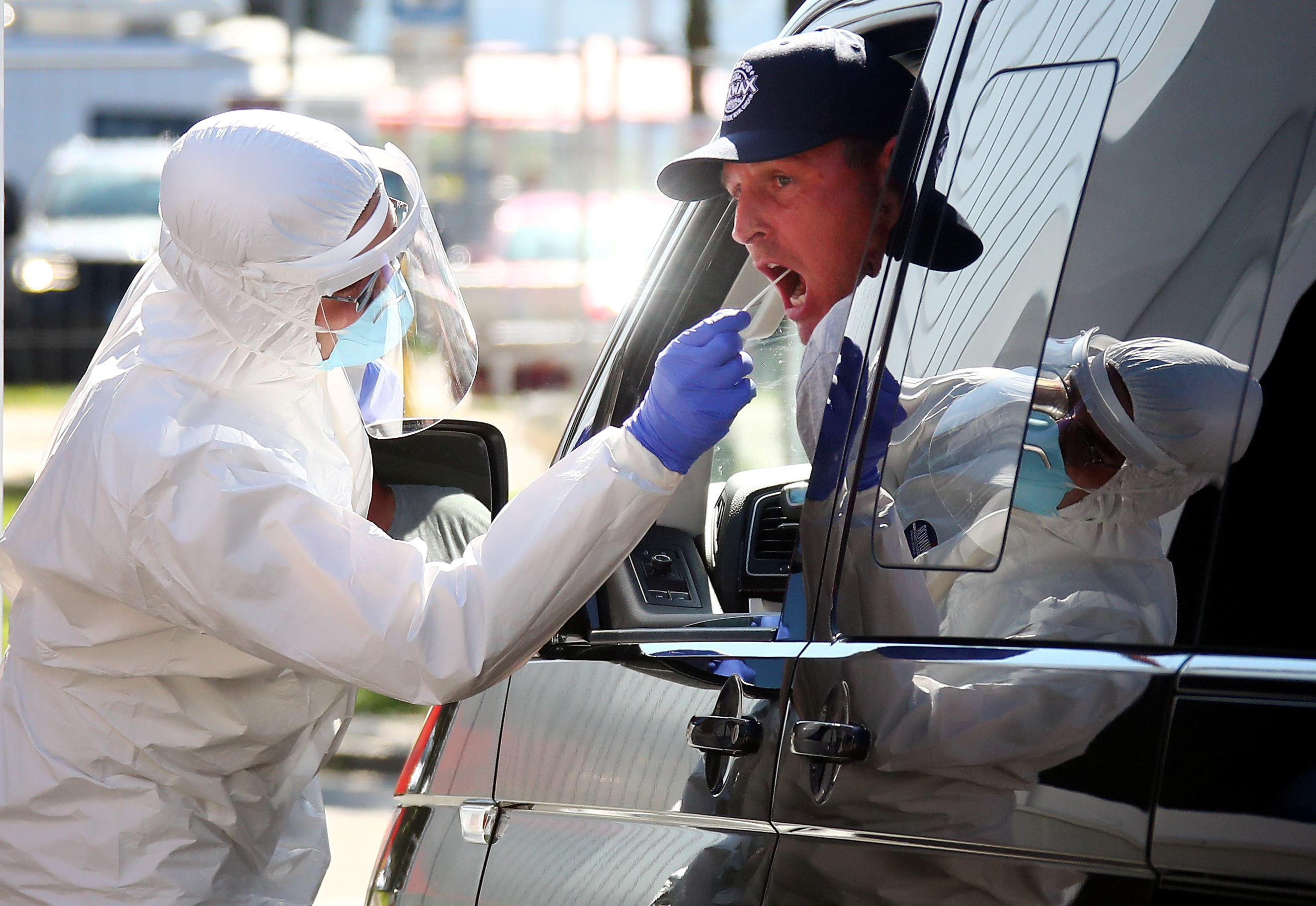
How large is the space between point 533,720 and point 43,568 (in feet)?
2.30

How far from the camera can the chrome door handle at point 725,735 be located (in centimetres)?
172

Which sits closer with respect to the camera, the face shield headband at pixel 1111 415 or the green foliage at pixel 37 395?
the face shield headband at pixel 1111 415

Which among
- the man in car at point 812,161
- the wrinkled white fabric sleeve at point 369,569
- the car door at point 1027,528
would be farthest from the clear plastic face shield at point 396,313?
the car door at point 1027,528

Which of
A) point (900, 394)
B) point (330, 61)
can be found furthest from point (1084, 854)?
point (330, 61)

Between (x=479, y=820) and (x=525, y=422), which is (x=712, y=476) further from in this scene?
(x=525, y=422)

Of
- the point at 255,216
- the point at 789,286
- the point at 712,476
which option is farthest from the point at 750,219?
the point at 255,216

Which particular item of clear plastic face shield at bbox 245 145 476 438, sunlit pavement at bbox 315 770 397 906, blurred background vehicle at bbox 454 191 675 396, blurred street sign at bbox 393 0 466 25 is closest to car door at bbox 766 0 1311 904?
clear plastic face shield at bbox 245 145 476 438

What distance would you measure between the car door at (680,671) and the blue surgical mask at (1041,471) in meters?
0.34

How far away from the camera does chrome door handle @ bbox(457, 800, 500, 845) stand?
7.07ft

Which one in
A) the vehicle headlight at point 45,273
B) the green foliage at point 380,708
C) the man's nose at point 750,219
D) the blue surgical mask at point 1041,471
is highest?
the man's nose at point 750,219

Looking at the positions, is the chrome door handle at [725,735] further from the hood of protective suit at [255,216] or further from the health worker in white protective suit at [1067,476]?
the hood of protective suit at [255,216]

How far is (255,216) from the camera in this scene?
6.48 feet

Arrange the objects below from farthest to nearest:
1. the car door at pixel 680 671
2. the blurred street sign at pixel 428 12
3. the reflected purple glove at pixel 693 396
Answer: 1. the blurred street sign at pixel 428 12
2. the reflected purple glove at pixel 693 396
3. the car door at pixel 680 671

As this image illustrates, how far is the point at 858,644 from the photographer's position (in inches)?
64.6
